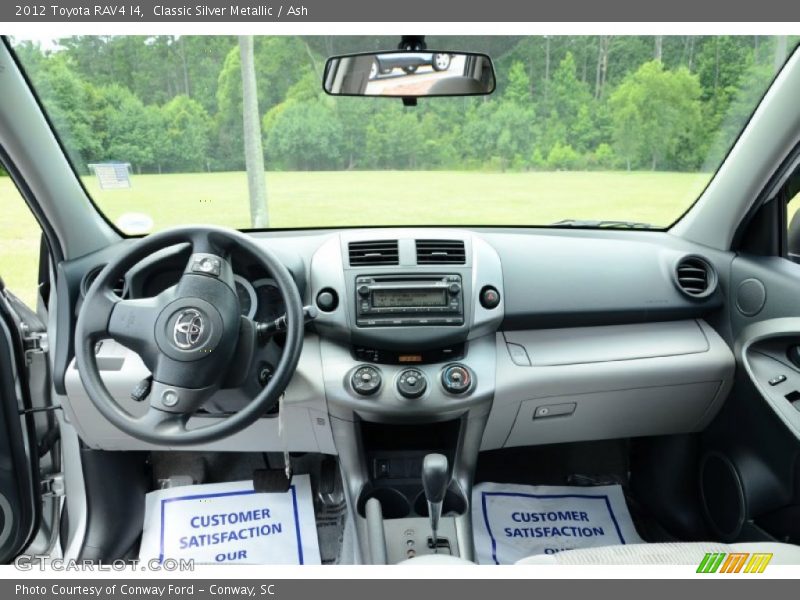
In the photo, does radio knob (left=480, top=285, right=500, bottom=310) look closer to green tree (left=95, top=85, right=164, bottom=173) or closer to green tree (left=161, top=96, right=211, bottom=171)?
green tree (left=161, top=96, right=211, bottom=171)

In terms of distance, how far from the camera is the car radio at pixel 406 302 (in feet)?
8.50

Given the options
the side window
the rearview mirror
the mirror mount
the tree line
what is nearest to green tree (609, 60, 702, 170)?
the tree line

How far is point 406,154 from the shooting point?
2879mm

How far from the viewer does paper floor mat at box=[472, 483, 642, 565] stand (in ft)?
9.70

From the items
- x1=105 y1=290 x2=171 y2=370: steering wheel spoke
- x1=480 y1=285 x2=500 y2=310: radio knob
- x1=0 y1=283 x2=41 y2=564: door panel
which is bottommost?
x1=0 y1=283 x2=41 y2=564: door panel

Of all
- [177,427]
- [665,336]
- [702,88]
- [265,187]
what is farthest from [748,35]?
[177,427]

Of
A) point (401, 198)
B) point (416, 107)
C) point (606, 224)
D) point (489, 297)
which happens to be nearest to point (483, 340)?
point (489, 297)

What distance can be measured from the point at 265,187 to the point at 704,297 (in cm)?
191

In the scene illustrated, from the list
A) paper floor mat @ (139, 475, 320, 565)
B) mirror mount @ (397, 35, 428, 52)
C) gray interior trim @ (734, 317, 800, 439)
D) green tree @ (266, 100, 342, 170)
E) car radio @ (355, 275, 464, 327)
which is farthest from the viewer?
paper floor mat @ (139, 475, 320, 565)

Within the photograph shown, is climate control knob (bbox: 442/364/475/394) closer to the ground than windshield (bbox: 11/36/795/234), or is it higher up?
closer to the ground

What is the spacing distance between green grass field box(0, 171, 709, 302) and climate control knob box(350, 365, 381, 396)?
77cm

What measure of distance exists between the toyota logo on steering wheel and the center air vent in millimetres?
941

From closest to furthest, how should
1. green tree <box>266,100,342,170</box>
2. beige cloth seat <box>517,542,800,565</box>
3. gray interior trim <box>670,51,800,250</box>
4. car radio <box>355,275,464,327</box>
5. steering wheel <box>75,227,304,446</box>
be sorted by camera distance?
beige cloth seat <box>517,542,800,565</box>, steering wheel <box>75,227,304,446</box>, gray interior trim <box>670,51,800,250</box>, car radio <box>355,275,464,327</box>, green tree <box>266,100,342,170</box>

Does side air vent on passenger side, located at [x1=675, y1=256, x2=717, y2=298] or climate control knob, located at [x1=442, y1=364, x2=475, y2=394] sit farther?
side air vent on passenger side, located at [x1=675, y1=256, x2=717, y2=298]
